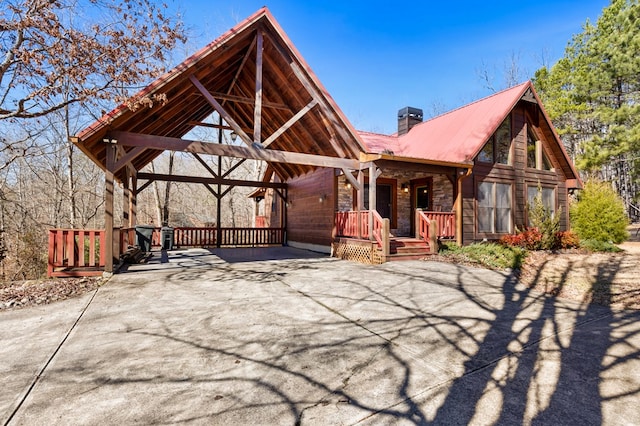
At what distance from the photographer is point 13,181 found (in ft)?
63.1

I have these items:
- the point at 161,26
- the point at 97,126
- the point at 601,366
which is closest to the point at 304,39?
the point at 161,26

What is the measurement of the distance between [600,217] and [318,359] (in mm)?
13793

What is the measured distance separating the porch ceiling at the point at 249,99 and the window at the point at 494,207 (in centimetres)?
527

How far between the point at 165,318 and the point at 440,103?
1365 inches

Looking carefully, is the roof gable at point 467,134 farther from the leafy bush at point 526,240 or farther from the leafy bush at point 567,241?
the leafy bush at point 567,241

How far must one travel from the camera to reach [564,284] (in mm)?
6559

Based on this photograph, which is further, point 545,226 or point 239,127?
point 545,226

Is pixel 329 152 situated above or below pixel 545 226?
above

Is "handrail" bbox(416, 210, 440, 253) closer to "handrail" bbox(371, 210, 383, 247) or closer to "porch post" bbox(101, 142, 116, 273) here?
"handrail" bbox(371, 210, 383, 247)

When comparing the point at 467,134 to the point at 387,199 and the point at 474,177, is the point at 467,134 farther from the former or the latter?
the point at 387,199

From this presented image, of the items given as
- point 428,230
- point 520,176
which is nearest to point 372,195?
point 428,230

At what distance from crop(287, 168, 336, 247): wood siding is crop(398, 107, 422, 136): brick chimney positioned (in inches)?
235

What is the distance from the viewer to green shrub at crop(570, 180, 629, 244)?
11906mm

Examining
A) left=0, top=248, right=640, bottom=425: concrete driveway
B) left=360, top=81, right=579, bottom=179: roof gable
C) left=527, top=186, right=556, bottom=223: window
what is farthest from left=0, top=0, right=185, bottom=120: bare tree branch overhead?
left=527, top=186, right=556, bottom=223: window
